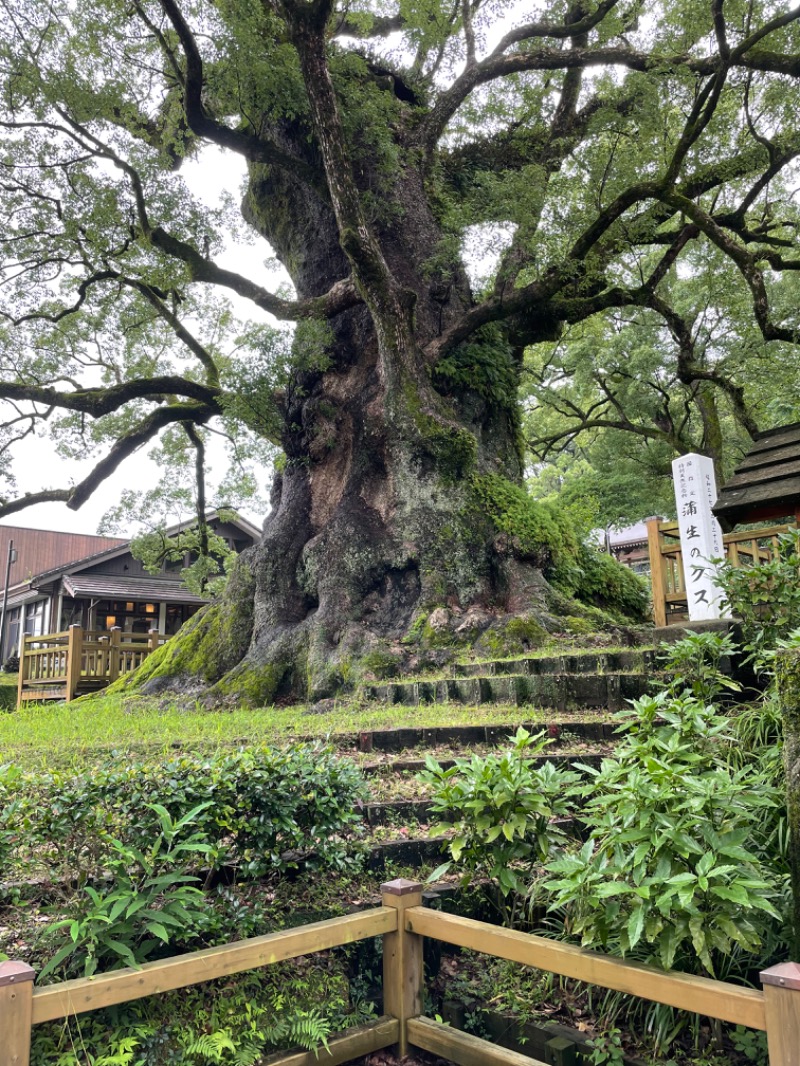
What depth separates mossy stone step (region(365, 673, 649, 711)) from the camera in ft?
20.6

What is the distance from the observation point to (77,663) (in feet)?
47.2

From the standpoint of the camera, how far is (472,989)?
348 centimetres

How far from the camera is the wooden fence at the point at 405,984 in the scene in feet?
7.25

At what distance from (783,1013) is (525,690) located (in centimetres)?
478

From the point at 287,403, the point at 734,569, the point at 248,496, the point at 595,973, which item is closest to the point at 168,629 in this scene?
the point at 248,496

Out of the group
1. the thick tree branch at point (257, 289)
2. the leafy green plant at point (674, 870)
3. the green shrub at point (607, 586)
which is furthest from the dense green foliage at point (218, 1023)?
the thick tree branch at point (257, 289)

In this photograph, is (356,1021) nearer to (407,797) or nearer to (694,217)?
(407,797)

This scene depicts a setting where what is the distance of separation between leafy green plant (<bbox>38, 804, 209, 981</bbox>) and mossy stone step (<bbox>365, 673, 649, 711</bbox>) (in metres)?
3.86

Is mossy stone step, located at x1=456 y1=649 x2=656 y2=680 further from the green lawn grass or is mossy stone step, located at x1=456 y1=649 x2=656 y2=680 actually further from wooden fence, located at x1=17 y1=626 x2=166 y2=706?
wooden fence, located at x1=17 y1=626 x2=166 y2=706

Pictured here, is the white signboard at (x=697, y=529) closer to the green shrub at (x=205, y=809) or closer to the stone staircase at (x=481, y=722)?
the stone staircase at (x=481, y=722)

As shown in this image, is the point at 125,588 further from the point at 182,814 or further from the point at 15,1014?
the point at 15,1014

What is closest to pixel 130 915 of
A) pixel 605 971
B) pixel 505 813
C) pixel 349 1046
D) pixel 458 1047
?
pixel 349 1046

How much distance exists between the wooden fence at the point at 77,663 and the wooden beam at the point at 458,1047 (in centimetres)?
1205

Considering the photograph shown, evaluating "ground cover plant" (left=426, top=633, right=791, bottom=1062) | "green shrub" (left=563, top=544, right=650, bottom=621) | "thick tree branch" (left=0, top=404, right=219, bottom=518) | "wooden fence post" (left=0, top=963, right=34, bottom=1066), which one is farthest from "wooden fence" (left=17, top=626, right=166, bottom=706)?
"wooden fence post" (left=0, top=963, right=34, bottom=1066)
